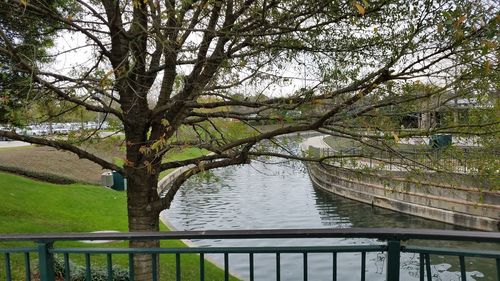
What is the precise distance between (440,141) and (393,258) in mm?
3114

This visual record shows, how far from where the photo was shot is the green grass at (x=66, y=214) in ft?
31.9

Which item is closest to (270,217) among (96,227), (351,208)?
(351,208)

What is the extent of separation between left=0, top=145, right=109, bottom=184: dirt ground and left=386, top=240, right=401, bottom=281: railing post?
19.2 metres

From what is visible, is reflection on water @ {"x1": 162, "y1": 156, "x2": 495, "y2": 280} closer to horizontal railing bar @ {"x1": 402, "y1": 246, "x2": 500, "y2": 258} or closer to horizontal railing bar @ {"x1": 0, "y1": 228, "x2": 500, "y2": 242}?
horizontal railing bar @ {"x1": 402, "y1": 246, "x2": 500, "y2": 258}

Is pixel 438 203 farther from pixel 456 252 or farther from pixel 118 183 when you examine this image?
pixel 456 252

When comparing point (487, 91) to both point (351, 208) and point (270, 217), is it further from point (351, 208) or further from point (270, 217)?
point (351, 208)

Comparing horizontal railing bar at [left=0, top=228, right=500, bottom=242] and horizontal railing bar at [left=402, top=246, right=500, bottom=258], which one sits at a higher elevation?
horizontal railing bar at [left=0, top=228, right=500, bottom=242]

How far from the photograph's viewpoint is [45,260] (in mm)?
2982

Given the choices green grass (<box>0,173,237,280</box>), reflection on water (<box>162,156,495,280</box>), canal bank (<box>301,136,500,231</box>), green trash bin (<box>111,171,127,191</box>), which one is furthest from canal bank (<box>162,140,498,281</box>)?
green trash bin (<box>111,171,127,191</box>)

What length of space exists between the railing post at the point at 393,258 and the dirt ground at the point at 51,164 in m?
19.2

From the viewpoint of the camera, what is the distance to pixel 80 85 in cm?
458

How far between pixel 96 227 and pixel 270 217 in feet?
30.6

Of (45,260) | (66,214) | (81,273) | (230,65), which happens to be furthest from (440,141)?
(66,214)

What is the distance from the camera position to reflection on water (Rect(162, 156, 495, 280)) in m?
12.4
